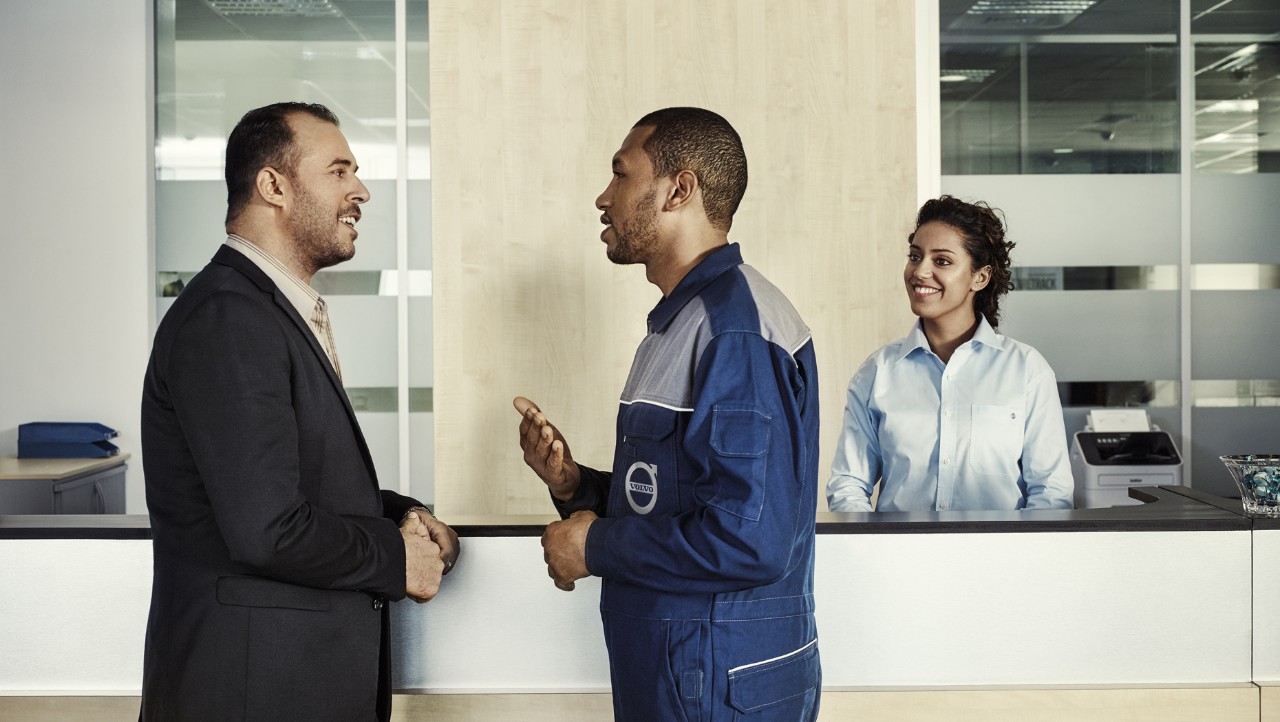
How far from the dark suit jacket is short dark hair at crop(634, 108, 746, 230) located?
0.58m

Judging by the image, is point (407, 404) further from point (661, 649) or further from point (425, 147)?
point (661, 649)

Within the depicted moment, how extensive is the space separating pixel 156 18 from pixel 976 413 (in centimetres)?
455

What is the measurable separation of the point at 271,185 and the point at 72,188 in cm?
418

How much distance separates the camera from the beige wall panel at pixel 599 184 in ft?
10.1

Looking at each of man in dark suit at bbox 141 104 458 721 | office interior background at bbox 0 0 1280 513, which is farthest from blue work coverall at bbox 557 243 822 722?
office interior background at bbox 0 0 1280 513

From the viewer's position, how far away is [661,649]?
1.34 m

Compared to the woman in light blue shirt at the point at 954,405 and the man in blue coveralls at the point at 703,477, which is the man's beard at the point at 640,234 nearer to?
the man in blue coveralls at the point at 703,477

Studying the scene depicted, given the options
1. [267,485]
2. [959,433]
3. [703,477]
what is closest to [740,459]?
[703,477]

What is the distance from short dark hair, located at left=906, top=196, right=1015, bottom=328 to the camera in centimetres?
239

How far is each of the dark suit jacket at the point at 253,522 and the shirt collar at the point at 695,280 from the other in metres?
0.49

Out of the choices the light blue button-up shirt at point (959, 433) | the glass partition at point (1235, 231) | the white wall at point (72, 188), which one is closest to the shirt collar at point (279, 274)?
the light blue button-up shirt at point (959, 433)

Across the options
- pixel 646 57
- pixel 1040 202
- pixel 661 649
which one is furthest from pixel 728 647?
pixel 1040 202

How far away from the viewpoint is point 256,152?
59.6 inches

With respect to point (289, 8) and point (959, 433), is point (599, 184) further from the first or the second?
point (289, 8)
